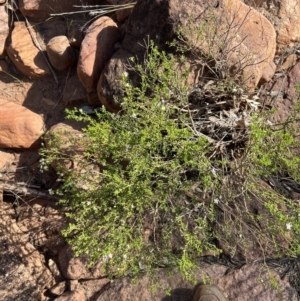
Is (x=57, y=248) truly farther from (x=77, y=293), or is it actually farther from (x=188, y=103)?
(x=188, y=103)

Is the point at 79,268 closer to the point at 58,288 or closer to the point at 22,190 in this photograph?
the point at 58,288

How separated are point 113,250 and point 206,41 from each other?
155 cm

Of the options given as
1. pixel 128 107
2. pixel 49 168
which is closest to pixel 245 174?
pixel 128 107

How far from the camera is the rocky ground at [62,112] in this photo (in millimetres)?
3035

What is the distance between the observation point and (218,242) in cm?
309

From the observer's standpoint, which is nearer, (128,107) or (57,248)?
(128,107)

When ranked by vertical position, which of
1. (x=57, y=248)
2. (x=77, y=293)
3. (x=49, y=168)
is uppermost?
(x=49, y=168)

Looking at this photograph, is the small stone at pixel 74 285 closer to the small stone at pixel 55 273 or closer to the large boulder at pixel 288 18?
the small stone at pixel 55 273

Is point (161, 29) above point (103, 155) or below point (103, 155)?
above

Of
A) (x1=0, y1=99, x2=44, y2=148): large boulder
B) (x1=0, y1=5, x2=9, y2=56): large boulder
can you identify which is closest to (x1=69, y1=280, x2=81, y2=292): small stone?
(x1=0, y1=99, x2=44, y2=148): large boulder

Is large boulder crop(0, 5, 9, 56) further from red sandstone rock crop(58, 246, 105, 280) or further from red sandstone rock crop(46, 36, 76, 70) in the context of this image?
red sandstone rock crop(58, 246, 105, 280)

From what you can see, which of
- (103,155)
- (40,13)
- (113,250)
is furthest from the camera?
(40,13)

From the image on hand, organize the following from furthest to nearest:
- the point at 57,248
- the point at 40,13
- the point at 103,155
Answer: the point at 40,13, the point at 57,248, the point at 103,155

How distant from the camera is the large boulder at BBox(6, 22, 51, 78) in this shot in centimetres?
348
